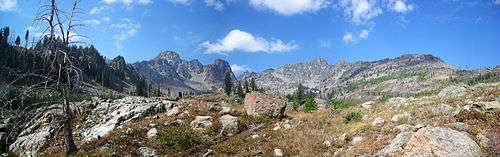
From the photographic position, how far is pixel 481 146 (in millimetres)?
18266

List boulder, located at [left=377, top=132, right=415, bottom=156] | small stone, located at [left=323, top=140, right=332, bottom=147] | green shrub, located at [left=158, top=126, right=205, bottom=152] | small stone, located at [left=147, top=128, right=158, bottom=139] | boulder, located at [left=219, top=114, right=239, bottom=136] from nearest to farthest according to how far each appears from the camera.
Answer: boulder, located at [left=377, top=132, right=415, bottom=156] < small stone, located at [left=323, top=140, right=332, bottom=147] < green shrub, located at [left=158, top=126, right=205, bottom=152] < small stone, located at [left=147, top=128, right=158, bottom=139] < boulder, located at [left=219, top=114, right=239, bottom=136]

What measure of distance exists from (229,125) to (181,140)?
5337 millimetres

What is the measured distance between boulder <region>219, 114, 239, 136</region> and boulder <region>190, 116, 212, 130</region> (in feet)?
3.17

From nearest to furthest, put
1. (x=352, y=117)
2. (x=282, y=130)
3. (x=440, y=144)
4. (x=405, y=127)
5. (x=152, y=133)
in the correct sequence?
(x=440, y=144), (x=405, y=127), (x=352, y=117), (x=282, y=130), (x=152, y=133)

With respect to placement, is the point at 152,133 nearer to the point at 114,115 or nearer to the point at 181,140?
the point at 181,140

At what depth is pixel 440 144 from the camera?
17641 millimetres

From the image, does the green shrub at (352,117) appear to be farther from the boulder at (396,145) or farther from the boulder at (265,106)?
the boulder at (265,106)

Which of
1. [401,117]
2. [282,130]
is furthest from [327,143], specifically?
[282,130]

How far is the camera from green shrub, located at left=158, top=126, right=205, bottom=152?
27.5 meters

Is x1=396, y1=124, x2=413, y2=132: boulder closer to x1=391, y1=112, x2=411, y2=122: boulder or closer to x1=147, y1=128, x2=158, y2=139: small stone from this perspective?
x1=391, y1=112, x2=411, y2=122: boulder

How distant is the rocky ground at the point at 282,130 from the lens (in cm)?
1923

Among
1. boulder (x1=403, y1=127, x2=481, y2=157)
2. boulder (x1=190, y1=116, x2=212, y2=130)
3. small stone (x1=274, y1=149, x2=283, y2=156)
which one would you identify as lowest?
small stone (x1=274, y1=149, x2=283, y2=156)

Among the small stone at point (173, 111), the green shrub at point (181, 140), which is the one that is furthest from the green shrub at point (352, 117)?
the small stone at point (173, 111)

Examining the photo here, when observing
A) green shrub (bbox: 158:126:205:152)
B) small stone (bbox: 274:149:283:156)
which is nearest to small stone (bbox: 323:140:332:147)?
small stone (bbox: 274:149:283:156)
